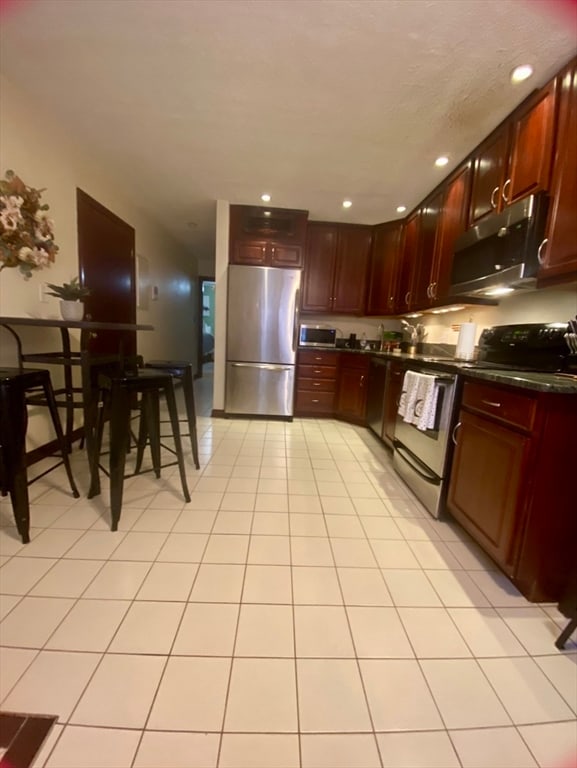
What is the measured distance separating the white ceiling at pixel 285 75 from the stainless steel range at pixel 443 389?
130cm

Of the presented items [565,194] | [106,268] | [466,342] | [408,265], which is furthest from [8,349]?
[408,265]

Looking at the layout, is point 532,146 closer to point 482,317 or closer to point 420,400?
point 482,317

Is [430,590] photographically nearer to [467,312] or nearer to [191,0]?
[467,312]

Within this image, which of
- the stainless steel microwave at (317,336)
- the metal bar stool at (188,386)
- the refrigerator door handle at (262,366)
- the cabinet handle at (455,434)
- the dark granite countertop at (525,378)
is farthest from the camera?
the stainless steel microwave at (317,336)

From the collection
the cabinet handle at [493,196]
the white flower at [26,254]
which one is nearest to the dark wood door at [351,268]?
the cabinet handle at [493,196]

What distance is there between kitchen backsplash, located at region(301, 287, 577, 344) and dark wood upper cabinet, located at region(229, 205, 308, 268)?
0.90 metres

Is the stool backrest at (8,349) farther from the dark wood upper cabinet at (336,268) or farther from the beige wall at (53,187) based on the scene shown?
the dark wood upper cabinet at (336,268)

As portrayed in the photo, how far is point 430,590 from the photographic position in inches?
53.1

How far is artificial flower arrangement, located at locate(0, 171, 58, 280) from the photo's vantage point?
1.77 m

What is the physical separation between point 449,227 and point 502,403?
5.85 ft

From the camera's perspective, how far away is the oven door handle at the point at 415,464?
74.1 inches

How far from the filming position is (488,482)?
1452 millimetres

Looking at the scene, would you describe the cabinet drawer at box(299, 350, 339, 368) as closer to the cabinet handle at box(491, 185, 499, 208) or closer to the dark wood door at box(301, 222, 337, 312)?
the dark wood door at box(301, 222, 337, 312)

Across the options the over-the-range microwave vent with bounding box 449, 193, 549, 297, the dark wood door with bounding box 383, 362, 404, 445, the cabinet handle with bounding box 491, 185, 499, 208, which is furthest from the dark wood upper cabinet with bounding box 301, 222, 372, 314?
the cabinet handle with bounding box 491, 185, 499, 208
